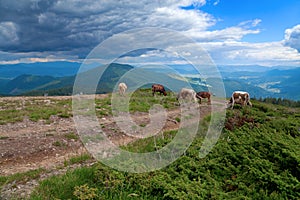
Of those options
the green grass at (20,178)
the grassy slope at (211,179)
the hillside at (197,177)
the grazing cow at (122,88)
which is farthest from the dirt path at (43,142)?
the grazing cow at (122,88)

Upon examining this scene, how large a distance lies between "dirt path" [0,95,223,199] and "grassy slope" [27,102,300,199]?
294cm

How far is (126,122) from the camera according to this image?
18.8 m

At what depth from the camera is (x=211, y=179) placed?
6.65 m

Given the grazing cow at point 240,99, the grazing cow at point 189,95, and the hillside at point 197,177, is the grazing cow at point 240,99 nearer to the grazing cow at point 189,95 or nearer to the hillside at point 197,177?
the grazing cow at point 189,95

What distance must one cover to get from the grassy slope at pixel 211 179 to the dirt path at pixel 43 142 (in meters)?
2.94

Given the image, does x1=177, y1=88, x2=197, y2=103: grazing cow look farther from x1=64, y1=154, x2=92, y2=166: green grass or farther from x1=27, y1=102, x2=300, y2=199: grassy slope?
x1=27, y1=102, x2=300, y2=199: grassy slope

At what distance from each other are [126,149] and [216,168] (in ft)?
13.4

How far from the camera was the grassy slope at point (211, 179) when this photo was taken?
591 cm

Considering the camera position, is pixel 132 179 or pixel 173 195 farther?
pixel 132 179

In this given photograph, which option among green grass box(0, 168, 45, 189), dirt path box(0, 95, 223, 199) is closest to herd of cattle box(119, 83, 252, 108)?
dirt path box(0, 95, 223, 199)

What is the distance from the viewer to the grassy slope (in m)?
5.91

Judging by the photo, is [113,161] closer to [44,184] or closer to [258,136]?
[44,184]

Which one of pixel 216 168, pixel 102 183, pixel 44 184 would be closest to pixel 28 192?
pixel 44 184

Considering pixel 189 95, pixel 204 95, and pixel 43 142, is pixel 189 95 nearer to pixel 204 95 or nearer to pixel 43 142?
pixel 204 95
